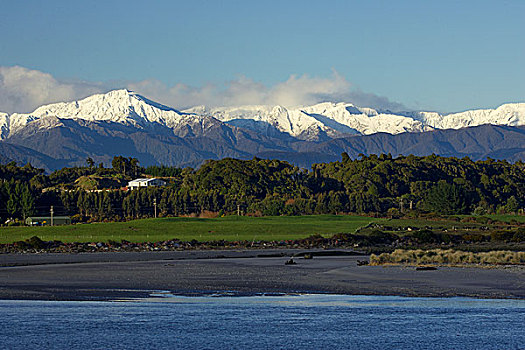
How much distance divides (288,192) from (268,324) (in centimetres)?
13124

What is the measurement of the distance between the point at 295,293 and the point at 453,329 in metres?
Result: 8.79

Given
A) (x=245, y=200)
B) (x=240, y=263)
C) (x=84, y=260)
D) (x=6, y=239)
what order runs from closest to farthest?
(x=240, y=263), (x=84, y=260), (x=6, y=239), (x=245, y=200)

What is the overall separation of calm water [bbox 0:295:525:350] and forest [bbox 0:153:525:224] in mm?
92564

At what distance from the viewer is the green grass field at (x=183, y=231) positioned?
75.8 metres

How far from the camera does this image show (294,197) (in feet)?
481

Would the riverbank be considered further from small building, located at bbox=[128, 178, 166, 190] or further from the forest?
small building, located at bbox=[128, 178, 166, 190]

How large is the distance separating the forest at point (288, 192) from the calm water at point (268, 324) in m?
92.6

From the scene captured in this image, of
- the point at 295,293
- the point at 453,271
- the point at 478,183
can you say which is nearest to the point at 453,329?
the point at 295,293

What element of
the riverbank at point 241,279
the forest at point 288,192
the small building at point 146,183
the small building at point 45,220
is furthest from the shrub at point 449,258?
the small building at point 146,183

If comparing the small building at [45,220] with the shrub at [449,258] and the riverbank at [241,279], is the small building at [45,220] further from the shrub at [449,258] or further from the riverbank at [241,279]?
the shrub at [449,258]

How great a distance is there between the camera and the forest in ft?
429

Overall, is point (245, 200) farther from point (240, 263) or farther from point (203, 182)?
point (240, 263)

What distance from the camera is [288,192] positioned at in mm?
151875

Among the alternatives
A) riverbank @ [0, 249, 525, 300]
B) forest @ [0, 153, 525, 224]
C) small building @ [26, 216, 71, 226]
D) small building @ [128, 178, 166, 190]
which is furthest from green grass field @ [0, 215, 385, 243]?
small building @ [128, 178, 166, 190]
